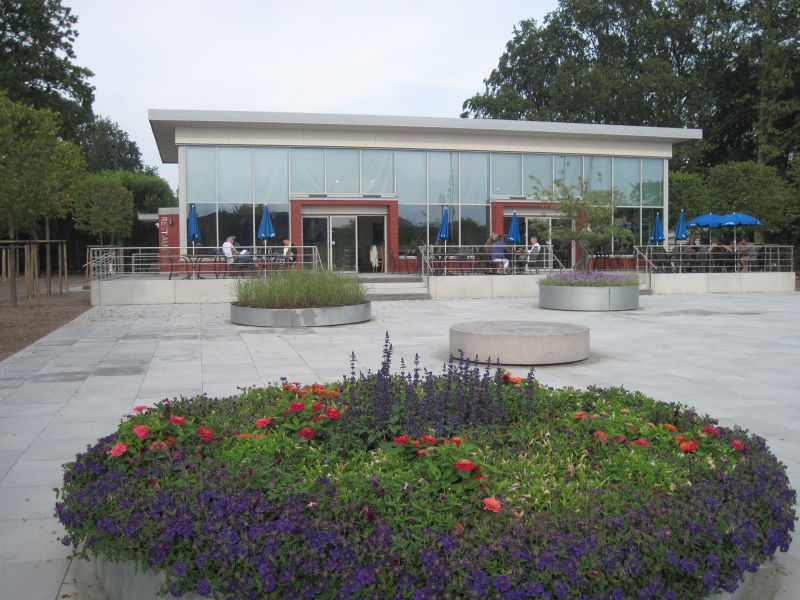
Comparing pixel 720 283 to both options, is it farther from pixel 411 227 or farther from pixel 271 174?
pixel 271 174

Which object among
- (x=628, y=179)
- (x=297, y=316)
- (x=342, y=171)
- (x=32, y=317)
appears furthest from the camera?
(x=628, y=179)

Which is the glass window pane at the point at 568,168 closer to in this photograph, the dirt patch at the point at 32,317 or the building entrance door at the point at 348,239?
the building entrance door at the point at 348,239

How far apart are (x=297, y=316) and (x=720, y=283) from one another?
1631 centimetres

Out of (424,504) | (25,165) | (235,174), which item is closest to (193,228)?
(235,174)

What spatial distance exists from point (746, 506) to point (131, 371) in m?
7.64

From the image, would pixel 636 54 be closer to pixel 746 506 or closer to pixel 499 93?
pixel 499 93

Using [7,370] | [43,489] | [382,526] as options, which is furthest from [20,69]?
[382,526]

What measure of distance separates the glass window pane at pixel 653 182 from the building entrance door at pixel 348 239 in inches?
461

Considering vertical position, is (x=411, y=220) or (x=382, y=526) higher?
(x=411, y=220)

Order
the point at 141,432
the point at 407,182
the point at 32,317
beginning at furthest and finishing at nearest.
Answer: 1. the point at 407,182
2. the point at 32,317
3. the point at 141,432

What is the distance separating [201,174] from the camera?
26797 millimetres

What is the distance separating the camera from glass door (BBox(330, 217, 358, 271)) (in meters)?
28.3

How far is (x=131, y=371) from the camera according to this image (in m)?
9.11

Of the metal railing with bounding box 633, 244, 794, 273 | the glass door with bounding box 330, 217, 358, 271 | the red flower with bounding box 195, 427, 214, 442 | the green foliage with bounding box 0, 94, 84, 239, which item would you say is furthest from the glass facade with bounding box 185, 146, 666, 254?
the red flower with bounding box 195, 427, 214, 442
